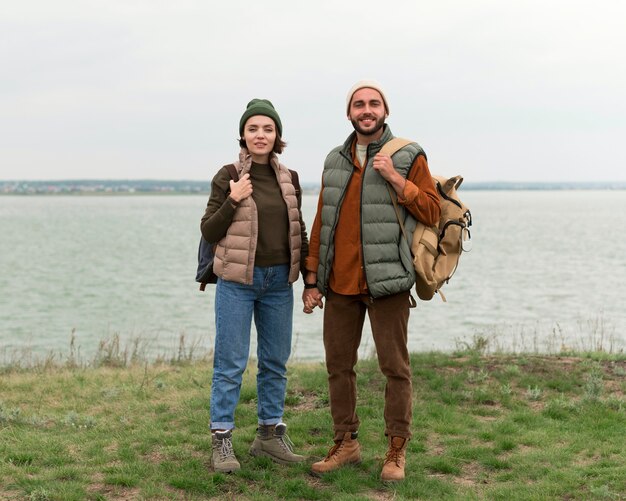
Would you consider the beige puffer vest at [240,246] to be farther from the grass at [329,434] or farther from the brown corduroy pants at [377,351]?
the grass at [329,434]

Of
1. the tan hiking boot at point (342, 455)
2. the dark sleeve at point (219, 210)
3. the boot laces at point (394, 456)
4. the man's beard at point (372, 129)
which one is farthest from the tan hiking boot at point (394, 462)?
the man's beard at point (372, 129)

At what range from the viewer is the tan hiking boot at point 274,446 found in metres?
5.32

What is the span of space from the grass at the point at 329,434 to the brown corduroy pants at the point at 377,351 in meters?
0.41

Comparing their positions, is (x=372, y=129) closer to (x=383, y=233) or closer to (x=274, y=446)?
(x=383, y=233)

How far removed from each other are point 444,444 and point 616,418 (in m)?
1.60

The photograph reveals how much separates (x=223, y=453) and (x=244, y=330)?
87cm

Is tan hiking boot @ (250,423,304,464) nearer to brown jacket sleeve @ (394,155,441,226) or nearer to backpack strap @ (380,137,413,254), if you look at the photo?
backpack strap @ (380,137,413,254)

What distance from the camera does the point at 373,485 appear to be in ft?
16.1

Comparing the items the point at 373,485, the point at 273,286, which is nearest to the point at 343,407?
the point at 373,485

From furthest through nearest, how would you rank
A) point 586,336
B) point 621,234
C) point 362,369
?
1. point 621,234
2. point 586,336
3. point 362,369

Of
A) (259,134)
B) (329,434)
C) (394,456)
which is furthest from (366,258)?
(329,434)

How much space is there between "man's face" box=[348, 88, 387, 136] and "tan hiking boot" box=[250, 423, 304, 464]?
2.26m

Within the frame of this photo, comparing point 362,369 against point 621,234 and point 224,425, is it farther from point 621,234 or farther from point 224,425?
point 621,234

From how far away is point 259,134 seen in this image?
4855 mm
